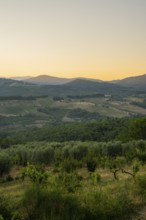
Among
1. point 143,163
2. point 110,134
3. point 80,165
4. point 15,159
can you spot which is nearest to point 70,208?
point 143,163

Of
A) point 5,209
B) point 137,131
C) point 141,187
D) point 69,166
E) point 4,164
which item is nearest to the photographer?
point 5,209

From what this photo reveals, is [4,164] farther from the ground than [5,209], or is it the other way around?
[5,209]

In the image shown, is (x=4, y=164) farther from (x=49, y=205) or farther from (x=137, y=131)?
(x=137, y=131)

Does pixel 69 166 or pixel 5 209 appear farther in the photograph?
pixel 69 166

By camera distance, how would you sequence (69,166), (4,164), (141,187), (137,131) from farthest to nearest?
(137,131) → (4,164) → (69,166) → (141,187)

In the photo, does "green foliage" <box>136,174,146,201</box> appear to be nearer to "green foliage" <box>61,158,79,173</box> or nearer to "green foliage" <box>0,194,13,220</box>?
"green foliage" <box>0,194,13,220</box>

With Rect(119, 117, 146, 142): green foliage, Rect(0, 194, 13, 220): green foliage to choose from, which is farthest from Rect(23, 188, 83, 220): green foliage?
Rect(119, 117, 146, 142): green foliage

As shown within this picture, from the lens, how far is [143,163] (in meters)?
36.4

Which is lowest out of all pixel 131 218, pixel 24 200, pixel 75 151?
pixel 75 151

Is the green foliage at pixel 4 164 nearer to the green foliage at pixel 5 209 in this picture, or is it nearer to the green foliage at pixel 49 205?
the green foliage at pixel 5 209

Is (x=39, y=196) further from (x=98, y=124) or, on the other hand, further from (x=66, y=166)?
(x=98, y=124)

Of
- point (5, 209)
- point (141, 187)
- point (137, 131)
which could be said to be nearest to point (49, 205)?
point (5, 209)

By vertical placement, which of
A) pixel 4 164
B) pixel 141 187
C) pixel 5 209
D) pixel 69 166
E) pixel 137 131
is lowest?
pixel 4 164

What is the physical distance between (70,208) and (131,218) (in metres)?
3.22
